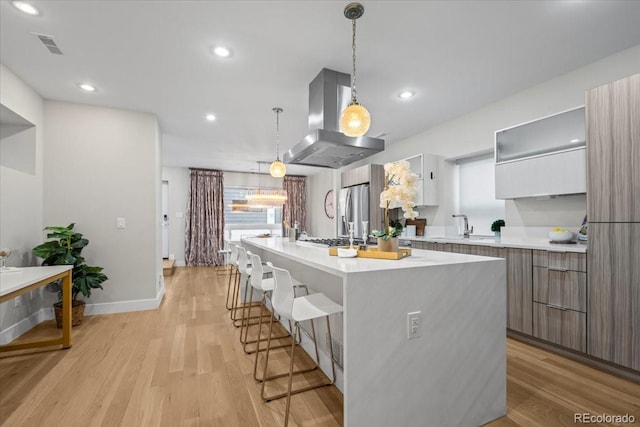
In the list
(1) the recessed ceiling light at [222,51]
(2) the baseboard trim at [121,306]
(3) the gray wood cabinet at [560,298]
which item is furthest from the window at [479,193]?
(2) the baseboard trim at [121,306]

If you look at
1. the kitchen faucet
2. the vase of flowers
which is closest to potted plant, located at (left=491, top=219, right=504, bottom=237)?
the kitchen faucet

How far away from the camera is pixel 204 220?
770 centimetres

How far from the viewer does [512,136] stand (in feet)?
10.2

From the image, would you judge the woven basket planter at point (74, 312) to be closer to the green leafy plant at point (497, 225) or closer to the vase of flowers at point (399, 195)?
the vase of flowers at point (399, 195)

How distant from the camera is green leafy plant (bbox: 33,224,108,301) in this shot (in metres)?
3.05

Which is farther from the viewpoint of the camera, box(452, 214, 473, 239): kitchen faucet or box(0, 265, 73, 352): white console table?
box(452, 214, 473, 239): kitchen faucet

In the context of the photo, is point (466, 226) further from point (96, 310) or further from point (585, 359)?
point (96, 310)

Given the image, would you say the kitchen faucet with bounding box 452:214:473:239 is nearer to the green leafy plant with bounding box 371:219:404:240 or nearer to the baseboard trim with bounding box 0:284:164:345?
the green leafy plant with bounding box 371:219:404:240

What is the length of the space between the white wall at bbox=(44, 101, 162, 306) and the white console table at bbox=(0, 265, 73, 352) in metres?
1.05

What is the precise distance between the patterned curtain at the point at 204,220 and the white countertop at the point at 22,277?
16.4ft

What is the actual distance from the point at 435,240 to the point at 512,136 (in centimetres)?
139

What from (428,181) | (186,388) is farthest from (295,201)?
(186,388)

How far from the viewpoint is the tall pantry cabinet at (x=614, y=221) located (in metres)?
2.04

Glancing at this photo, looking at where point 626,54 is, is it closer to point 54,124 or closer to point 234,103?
point 234,103
